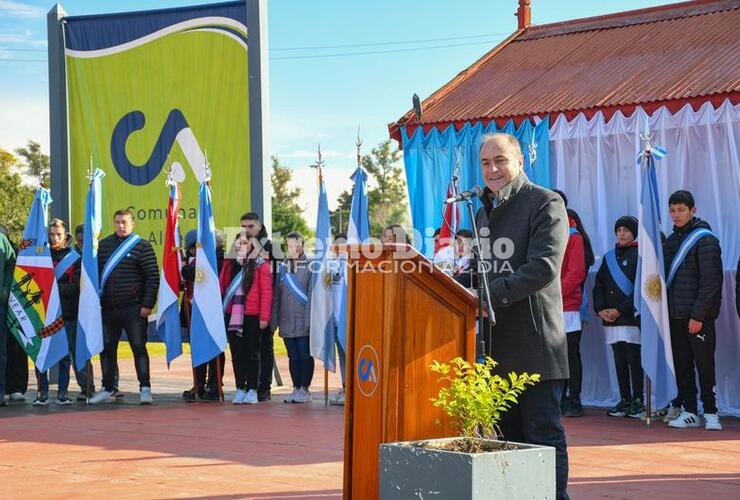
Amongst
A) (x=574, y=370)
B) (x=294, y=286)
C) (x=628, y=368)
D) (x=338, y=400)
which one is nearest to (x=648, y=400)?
(x=628, y=368)

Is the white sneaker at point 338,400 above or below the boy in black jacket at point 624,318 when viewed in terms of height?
below

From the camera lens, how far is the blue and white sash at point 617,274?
1010cm

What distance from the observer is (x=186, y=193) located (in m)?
13.1

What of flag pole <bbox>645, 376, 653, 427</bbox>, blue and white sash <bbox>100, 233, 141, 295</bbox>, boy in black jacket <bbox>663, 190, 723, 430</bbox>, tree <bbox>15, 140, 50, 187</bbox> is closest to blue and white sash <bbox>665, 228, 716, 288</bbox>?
boy in black jacket <bbox>663, 190, 723, 430</bbox>

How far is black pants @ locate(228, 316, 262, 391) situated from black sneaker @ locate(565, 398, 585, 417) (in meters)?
3.47

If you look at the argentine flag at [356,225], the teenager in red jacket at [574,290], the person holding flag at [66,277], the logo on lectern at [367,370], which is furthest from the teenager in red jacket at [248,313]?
the logo on lectern at [367,370]

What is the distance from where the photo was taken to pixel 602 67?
11867mm

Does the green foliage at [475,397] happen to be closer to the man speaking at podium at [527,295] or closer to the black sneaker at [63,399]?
the man speaking at podium at [527,295]

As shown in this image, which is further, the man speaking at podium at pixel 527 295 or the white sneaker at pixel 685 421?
the white sneaker at pixel 685 421

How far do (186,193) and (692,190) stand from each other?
635 centimetres

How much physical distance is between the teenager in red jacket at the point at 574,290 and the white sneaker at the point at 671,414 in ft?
2.75

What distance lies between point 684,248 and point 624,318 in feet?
3.41

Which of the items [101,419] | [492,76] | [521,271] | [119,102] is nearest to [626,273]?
[492,76]

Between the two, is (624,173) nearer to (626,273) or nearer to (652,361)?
(626,273)
